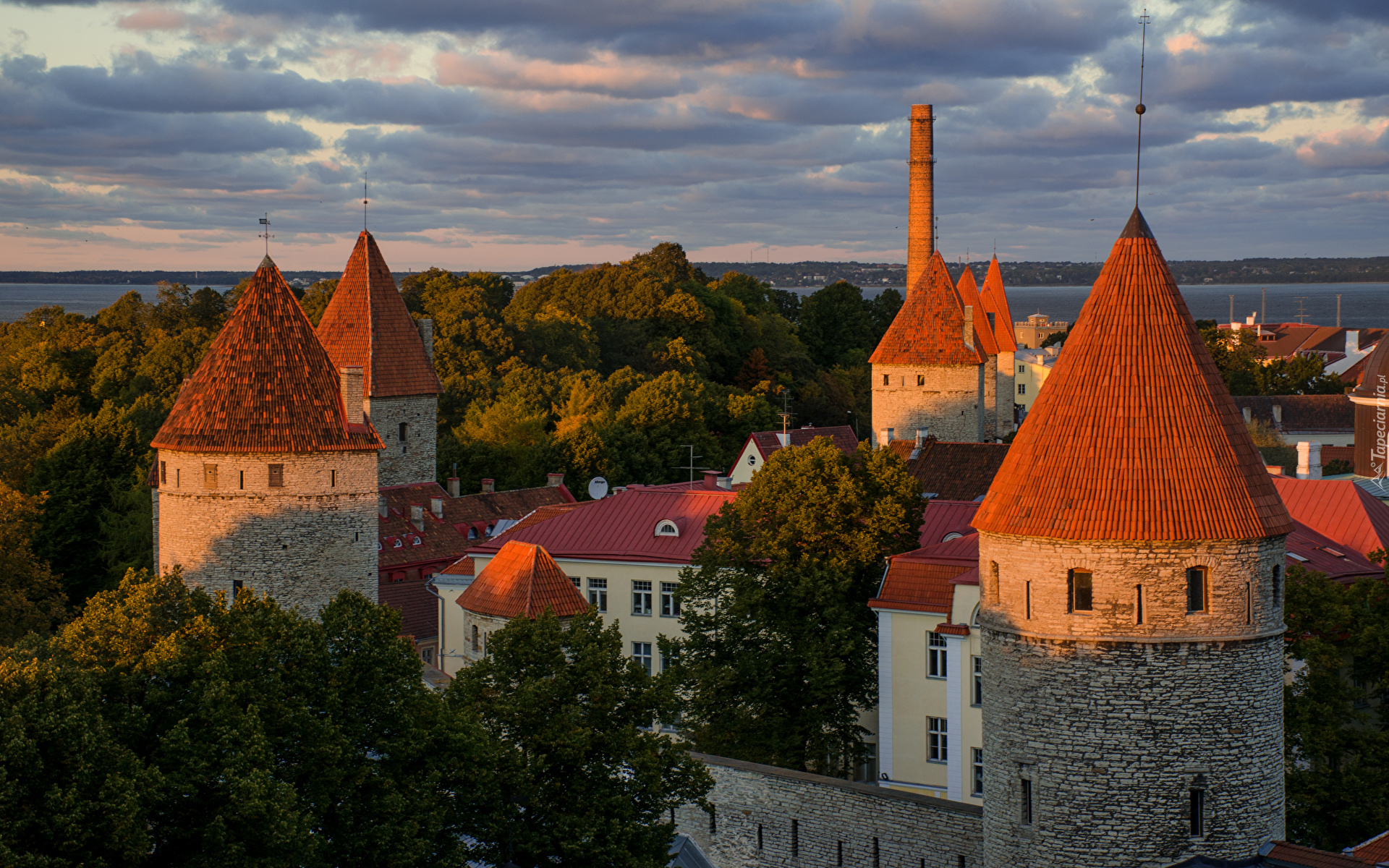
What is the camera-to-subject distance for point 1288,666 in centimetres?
2952

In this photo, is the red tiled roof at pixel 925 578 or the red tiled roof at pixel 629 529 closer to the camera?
the red tiled roof at pixel 925 578

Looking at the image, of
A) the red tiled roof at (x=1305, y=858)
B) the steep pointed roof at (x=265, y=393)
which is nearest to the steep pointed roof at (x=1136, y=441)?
the red tiled roof at (x=1305, y=858)

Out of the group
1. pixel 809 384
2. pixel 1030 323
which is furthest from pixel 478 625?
pixel 1030 323

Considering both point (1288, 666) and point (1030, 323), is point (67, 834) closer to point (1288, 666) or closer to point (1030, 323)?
point (1288, 666)

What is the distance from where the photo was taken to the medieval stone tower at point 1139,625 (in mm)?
21828

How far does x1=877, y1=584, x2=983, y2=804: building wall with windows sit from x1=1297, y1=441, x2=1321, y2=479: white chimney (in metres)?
14.9

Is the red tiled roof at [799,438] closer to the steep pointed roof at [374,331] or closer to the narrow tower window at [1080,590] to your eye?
the steep pointed roof at [374,331]

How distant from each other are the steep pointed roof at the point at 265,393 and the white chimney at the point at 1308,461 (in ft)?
80.7

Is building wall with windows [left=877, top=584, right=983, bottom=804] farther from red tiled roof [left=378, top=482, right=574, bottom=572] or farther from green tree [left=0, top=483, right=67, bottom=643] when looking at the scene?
green tree [left=0, top=483, right=67, bottom=643]

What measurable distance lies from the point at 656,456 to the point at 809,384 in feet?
87.3

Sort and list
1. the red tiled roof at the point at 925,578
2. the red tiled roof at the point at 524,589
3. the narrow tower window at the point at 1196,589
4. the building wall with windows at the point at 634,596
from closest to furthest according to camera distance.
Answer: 1. the narrow tower window at the point at 1196,589
2. the red tiled roof at the point at 925,578
3. the red tiled roof at the point at 524,589
4. the building wall with windows at the point at 634,596

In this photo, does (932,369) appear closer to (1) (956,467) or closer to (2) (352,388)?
(1) (956,467)

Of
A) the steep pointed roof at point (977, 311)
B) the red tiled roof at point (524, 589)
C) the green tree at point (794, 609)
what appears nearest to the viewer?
the green tree at point (794, 609)

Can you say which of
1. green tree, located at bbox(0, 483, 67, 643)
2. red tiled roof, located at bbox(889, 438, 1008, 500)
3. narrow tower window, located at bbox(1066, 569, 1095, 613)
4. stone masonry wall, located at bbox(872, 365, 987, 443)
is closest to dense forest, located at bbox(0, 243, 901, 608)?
green tree, located at bbox(0, 483, 67, 643)
